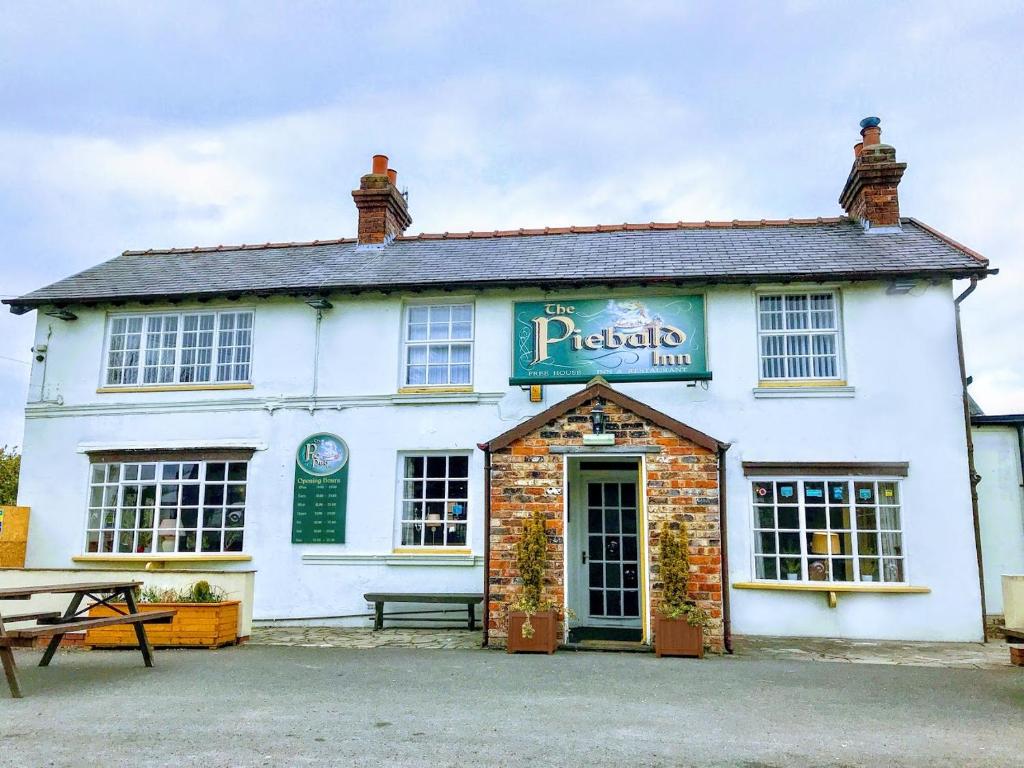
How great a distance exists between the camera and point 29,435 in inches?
552

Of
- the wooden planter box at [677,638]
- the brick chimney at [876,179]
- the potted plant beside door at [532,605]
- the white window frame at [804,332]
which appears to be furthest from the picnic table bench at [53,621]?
the brick chimney at [876,179]

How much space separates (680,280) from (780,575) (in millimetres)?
4610

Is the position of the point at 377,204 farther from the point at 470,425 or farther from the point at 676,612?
the point at 676,612

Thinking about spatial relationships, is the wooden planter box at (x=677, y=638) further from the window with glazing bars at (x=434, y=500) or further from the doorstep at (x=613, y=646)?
the window with glazing bars at (x=434, y=500)

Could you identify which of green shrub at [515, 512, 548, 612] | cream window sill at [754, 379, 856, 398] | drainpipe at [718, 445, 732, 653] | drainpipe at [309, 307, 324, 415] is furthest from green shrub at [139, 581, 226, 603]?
cream window sill at [754, 379, 856, 398]

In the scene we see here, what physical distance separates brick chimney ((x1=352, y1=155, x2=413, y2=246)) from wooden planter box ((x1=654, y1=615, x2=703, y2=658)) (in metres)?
9.10

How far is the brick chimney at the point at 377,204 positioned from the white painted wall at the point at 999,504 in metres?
10.8

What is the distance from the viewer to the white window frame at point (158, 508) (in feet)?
43.5

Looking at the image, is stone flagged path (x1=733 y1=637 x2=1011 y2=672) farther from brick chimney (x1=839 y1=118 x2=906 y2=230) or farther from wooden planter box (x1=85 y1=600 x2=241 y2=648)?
brick chimney (x1=839 y1=118 x2=906 y2=230)

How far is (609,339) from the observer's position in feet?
42.3

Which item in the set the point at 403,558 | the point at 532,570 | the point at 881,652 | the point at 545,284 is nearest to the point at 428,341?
the point at 545,284

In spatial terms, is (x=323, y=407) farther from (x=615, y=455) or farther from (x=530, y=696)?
(x=530, y=696)

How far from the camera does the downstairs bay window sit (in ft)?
38.5

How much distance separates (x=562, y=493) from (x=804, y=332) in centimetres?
497
